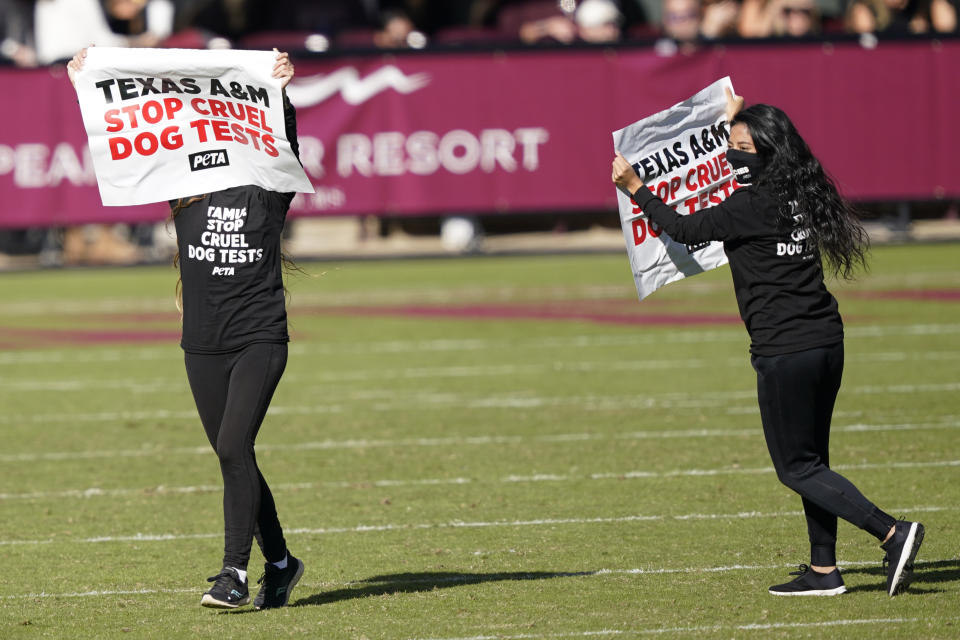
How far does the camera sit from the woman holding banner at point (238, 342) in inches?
261

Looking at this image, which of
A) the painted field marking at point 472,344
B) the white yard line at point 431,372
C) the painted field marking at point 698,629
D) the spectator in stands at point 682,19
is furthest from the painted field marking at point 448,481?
the spectator in stands at point 682,19

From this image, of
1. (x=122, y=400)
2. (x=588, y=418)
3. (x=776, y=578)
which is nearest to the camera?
(x=776, y=578)

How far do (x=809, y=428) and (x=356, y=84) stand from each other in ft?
52.9

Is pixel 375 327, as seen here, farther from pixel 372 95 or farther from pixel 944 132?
pixel 944 132

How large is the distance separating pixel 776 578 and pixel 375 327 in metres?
11.3

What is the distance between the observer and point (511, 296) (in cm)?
2005

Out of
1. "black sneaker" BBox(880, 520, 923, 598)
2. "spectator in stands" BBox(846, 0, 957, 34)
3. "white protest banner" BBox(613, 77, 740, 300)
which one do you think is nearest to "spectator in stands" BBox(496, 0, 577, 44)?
"spectator in stands" BBox(846, 0, 957, 34)

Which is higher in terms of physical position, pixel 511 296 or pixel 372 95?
pixel 372 95

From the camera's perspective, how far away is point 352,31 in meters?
26.0

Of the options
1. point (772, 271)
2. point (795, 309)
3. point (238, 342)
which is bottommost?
point (238, 342)

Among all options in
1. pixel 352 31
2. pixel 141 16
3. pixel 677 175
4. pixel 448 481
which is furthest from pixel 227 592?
pixel 352 31

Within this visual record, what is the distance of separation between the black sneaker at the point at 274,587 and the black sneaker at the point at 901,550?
2422mm

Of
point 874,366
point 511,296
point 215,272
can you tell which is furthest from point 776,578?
point 511,296

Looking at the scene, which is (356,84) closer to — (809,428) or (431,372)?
(431,372)
